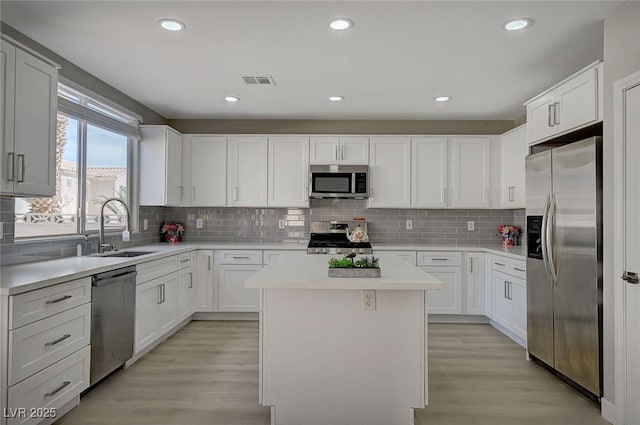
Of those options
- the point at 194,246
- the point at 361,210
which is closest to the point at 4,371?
the point at 194,246

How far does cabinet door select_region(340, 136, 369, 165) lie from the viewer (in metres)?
4.85

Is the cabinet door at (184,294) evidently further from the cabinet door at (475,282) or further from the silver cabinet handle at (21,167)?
the cabinet door at (475,282)

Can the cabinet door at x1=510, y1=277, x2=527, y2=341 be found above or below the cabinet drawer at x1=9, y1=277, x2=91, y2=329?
below

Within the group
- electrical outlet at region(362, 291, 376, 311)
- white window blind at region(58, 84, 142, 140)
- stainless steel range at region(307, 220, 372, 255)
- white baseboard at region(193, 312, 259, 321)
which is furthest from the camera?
stainless steel range at region(307, 220, 372, 255)

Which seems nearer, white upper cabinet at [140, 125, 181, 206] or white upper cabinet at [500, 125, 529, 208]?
white upper cabinet at [500, 125, 529, 208]

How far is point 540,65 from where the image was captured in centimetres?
319

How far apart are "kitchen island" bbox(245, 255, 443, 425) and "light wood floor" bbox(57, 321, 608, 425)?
269mm

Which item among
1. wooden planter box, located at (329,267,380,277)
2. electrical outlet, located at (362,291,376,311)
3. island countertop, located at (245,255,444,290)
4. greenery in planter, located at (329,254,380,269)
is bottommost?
electrical outlet, located at (362,291,376,311)

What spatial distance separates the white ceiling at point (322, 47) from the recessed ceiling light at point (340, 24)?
0.16 feet

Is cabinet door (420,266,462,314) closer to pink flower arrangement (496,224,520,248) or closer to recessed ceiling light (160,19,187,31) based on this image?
pink flower arrangement (496,224,520,248)

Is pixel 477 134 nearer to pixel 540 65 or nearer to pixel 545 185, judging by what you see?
pixel 540 65

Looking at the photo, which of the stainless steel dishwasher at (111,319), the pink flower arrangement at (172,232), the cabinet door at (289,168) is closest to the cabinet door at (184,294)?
the pink flower arrangement at (172,232)

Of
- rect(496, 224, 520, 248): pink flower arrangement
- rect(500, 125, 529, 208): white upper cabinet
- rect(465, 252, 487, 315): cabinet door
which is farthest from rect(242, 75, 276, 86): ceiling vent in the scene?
rect(496, 224, 520, 248): pink flower arrangement

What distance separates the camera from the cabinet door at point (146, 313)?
10.8 ft
